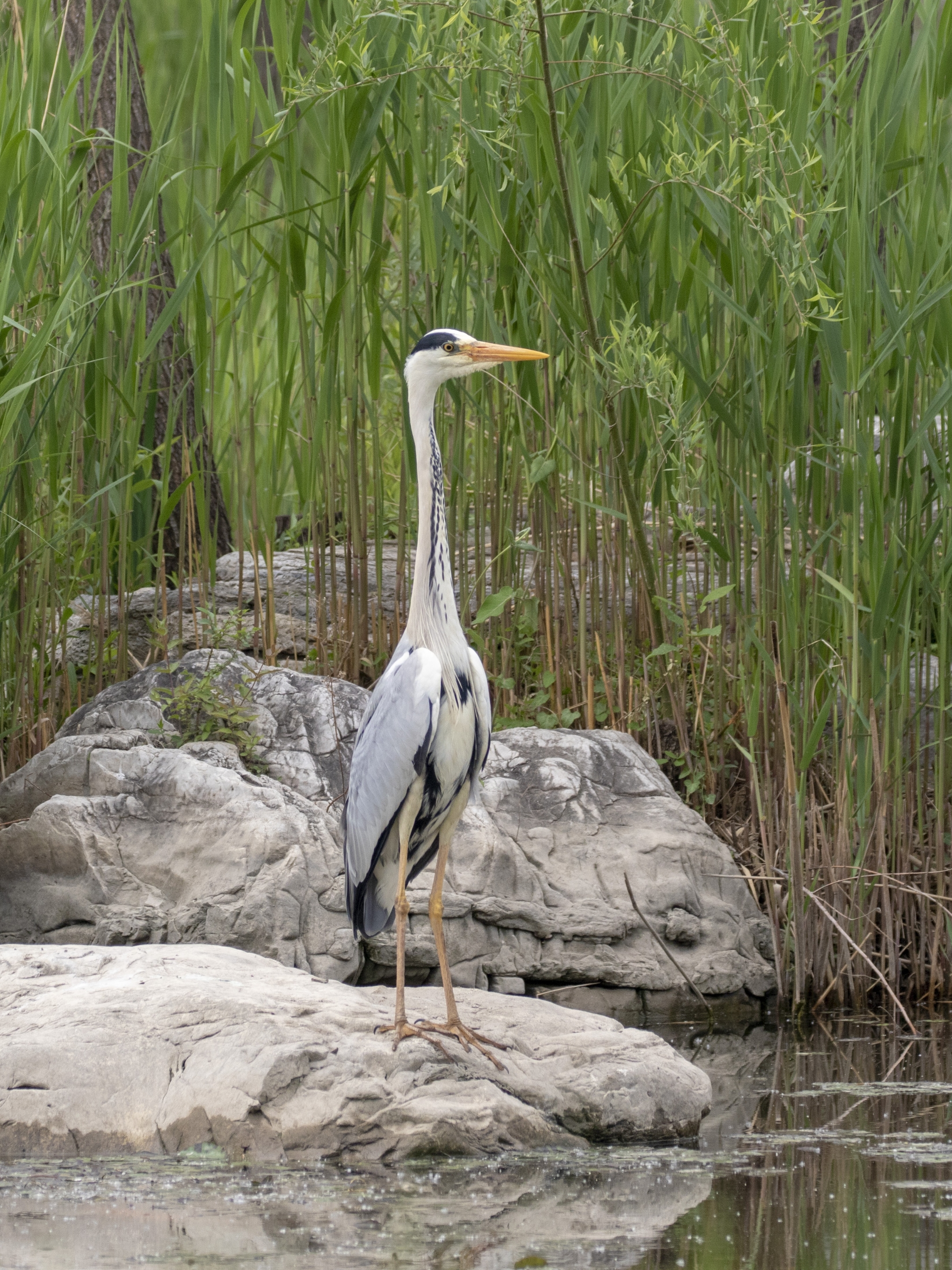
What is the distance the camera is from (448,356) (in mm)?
3783

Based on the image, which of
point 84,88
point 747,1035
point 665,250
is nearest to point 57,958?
point 747,1035

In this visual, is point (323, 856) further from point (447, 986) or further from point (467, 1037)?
point (467, 1037)

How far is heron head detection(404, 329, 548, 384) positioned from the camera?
377 cm

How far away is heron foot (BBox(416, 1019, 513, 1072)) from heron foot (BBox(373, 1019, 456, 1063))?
25mm

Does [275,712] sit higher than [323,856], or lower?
higher

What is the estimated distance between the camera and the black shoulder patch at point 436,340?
3762mm

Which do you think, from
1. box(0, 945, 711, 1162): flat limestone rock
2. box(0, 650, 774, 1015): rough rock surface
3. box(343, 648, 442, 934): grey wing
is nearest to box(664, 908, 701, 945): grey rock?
box(0, 650, 774, 1015): rough rock surface

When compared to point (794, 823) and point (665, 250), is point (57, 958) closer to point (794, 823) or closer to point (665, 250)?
point (794, 823)

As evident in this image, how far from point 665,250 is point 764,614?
1269mm

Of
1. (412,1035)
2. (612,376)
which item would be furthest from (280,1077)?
(612,376)

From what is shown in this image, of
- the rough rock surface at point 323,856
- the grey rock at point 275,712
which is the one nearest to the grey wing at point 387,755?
the rough rock surface at point 323,856

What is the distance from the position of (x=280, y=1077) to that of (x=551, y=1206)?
67cm

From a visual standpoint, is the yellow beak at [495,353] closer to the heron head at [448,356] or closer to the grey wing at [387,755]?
the heron head at [448,356]

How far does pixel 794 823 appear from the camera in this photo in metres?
4.35
